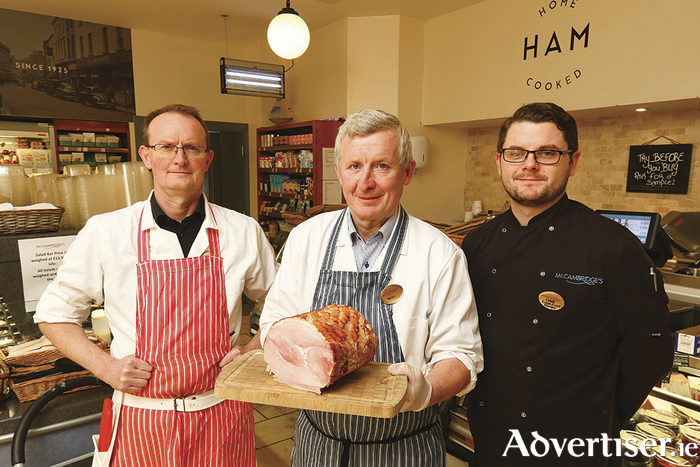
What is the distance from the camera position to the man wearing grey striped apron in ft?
4.34

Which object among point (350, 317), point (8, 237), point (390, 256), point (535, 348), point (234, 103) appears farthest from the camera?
point (234, 103)

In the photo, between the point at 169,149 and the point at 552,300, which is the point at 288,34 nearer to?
the point at 169,149

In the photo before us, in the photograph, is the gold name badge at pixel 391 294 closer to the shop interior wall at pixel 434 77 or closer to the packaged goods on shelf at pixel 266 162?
the shop interior wall at pixel 434 77

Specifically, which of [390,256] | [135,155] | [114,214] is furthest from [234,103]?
[390,256]

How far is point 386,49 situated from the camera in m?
5.72

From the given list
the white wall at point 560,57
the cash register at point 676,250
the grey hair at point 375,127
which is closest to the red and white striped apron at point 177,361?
the grey hair at point 375,127

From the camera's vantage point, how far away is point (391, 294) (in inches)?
53.4

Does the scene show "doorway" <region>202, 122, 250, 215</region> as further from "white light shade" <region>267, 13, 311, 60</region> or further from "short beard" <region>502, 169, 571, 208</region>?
"short beard" <region>502, 169, 571, 208</region>

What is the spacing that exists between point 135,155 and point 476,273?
21.1 feet

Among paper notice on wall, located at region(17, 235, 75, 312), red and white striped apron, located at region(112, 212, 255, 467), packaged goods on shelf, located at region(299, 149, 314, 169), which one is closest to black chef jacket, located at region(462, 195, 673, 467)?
red and white striped apron, located at region(112, 212, 255, 467)

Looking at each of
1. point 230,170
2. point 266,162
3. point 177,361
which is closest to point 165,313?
point 177,361

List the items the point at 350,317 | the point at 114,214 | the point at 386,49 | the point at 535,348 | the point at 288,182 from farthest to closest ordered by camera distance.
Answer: the point at 288,182 < the point at 386,49 < the point at 114,214 < the point at 535,348 < the point at 350,317

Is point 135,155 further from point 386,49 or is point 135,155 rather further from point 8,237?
point 8,237

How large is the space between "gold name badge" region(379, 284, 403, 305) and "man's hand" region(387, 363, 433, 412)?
231 mm
